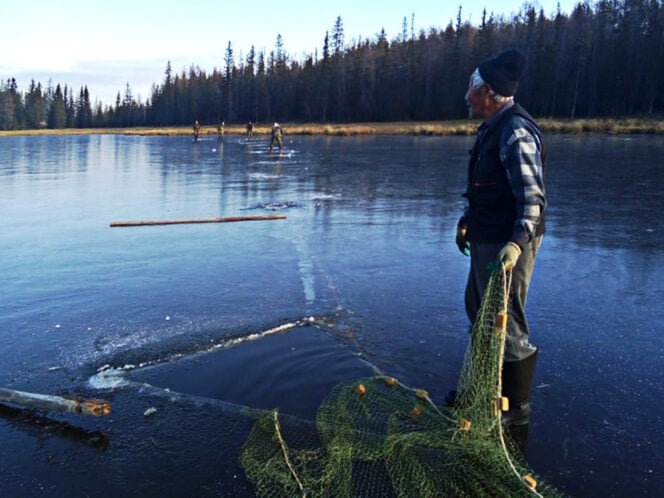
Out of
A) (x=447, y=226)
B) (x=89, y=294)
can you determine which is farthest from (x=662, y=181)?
(x=89, y=294)

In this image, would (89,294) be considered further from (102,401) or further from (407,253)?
(407,253)

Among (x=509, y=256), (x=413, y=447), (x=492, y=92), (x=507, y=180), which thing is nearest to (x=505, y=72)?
(x=492, y=92)

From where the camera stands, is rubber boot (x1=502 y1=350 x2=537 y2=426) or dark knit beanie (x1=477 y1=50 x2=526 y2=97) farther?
rubber boot (x1=502 y1=350 x2=537 y2=426)

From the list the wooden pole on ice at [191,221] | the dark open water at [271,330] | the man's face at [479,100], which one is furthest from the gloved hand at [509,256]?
the wooden pole on ice at [191,221]

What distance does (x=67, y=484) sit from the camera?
3.20 m

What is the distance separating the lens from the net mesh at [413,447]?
3039mm

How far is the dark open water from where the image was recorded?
3459mm

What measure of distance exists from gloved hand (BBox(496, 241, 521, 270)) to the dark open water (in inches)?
45.5

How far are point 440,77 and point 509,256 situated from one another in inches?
3689

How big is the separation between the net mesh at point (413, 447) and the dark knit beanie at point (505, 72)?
3.89ft

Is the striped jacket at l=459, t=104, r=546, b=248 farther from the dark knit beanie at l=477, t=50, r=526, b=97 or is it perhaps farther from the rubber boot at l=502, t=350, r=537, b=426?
the rubber boot at l=502, t=350, r=537, b=426

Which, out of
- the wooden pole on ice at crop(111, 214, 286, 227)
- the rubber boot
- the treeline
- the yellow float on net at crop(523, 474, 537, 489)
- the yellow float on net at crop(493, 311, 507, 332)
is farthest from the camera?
the treeline

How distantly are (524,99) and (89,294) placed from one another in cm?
8168

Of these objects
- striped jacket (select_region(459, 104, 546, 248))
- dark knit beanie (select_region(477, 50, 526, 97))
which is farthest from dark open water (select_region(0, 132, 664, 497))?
dark knit beanie (select_region(477, 50, 526, 97))
